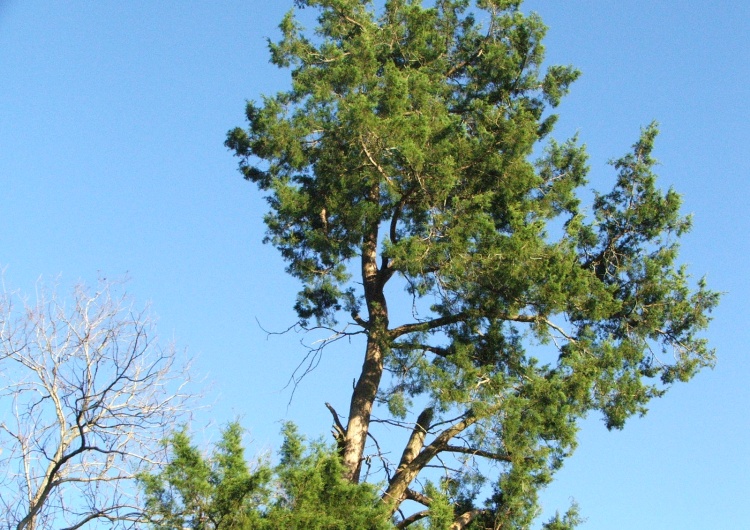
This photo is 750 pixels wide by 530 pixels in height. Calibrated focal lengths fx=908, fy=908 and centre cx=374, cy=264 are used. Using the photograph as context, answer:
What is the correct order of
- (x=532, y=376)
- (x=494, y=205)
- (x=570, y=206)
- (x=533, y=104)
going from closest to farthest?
(x=532, y=376), (x=494, y=205), (x=570, y=206), (x=533, y=104)

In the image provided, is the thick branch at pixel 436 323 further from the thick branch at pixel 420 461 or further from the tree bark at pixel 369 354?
the thick branch at pixel 420 461

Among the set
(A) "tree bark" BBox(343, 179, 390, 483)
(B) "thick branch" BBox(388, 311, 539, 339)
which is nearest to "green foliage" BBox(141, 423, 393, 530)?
(A) "tree bark" BBox(343, 179, 390, 483)

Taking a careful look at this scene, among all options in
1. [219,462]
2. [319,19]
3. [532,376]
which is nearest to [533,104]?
[319,19]

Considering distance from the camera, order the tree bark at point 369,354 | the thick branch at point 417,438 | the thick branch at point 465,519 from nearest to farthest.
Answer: the thick branch at point 465,519 → the tree bark at point 369,354 → the thick branch at point 417,438

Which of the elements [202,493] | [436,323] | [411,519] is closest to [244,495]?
[202,493]

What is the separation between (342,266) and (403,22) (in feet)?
15.3

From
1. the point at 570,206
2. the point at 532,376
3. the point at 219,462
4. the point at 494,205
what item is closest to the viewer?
the point at 219,462

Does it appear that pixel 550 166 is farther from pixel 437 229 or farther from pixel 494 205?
pixel 437 229

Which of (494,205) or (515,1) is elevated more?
(515,1)

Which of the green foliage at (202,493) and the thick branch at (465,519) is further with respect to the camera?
the thick branch at (465,519)

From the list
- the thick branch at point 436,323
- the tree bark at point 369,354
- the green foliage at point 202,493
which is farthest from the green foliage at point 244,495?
the thick branch at point 436,323

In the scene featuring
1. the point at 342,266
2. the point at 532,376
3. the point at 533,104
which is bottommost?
the point at 532,376

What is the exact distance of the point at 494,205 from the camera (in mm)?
13078

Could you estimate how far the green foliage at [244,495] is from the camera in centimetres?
868
